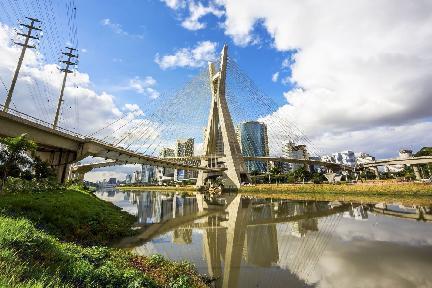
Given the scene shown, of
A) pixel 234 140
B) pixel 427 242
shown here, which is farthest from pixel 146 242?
pixel 234 140

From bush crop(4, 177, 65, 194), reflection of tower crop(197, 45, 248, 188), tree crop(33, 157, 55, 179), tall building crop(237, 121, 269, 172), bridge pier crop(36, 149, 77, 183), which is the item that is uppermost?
tall building crop(237, 121, 269, 172)

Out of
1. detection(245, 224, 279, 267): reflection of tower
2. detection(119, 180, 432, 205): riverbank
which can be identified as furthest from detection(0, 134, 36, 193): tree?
detection(119, 180, 432, 205): riverbank

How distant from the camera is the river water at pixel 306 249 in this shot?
10.8 m

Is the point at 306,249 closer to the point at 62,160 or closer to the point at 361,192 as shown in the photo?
the point at 62,160

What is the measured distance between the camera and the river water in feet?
35.3

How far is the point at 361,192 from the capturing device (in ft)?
150

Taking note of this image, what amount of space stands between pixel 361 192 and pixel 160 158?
37731mm

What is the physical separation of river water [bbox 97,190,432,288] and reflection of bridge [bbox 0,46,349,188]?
49.2 feet

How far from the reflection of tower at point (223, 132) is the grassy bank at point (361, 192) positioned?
8.84 m

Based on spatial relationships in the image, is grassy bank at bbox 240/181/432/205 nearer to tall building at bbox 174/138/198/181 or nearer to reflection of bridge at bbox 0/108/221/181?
reflection of bridge at bbox 0/108/221/181

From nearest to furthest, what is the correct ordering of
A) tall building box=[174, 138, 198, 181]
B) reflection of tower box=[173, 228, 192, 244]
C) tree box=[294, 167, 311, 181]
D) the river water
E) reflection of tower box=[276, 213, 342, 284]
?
the river water
reflection of tower box=[276, 213, 342, 284]
reflection of tower box=[173, 228, 192, 244]
tree box=[294, 167, 311, 181]
tall building box=[174, 138, 198, 181]

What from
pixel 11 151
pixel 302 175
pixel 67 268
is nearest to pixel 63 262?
pixel 67 268

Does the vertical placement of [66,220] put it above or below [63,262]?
above

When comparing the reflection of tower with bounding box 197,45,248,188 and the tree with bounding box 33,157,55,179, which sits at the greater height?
the reflection of tower with bounding box 197,45,248,188
